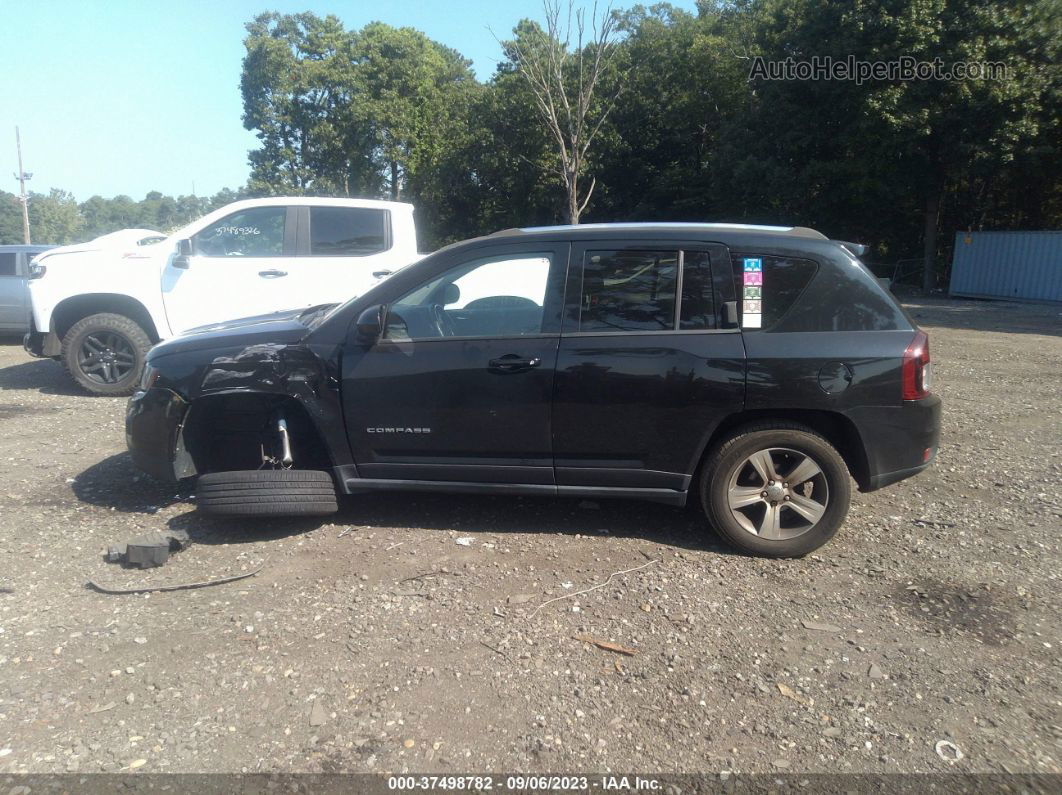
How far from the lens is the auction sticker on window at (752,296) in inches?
171

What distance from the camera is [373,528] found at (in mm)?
4867

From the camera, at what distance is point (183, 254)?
26.2ft

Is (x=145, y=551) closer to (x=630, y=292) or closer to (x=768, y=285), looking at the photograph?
(x=630, y=292)

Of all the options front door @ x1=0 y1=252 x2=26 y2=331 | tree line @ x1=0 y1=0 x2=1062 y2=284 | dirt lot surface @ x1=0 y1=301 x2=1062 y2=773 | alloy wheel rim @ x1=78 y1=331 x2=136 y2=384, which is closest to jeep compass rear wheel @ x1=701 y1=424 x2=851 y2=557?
dirt lot surface @ x1=0 y1=301 x2=1062 y2=773

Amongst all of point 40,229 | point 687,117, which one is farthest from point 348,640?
point 40,229

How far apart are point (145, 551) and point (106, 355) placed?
486cm

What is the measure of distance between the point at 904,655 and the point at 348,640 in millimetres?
2473

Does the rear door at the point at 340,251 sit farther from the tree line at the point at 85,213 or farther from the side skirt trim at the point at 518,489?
the tree line at the point at 85,213

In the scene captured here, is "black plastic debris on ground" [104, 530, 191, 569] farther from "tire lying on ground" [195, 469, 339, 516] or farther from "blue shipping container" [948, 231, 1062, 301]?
"blue shipping container" [948, 231, 1062, 301]

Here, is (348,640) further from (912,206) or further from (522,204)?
(522,204)

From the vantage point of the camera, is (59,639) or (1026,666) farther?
(59,639)

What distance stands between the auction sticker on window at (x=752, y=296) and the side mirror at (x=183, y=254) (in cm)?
594

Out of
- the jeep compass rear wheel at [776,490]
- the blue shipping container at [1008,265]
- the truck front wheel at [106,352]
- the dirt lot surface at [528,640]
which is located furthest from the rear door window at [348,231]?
the blue shipping container at [1008,265]

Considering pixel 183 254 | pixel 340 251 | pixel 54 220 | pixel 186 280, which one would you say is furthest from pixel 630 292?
pixel 54 220
